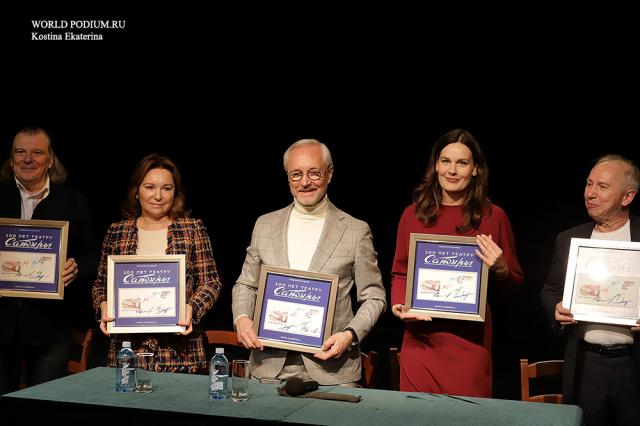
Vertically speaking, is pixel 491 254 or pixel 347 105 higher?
pixel 347 105

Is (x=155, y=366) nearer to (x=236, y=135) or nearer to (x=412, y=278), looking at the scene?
(x=412, y=278)

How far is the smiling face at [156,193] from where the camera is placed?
3760 mm

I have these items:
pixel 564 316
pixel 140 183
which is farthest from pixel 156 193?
pixel 564 316

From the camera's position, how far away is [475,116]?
5824 mm

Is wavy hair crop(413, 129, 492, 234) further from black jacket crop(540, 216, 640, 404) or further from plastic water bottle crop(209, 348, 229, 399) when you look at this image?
plastic water bottle crop(209, 348, 229, 399)

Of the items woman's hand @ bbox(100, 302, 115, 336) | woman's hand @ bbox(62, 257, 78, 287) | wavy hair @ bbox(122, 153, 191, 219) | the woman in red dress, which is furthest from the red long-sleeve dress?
woman's hand @ bbox(62, 257, 78, 287)

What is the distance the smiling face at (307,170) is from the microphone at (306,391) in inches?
33.9

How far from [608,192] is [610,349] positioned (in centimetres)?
72

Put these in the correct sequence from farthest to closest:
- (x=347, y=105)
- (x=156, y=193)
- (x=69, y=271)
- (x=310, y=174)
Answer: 1. (x=347, y=105)
2. (x=69, y=271)
3. (x=156, y=193)
4. (x=310, y=174)

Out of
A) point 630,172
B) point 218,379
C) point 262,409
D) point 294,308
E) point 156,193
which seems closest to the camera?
point 262,409

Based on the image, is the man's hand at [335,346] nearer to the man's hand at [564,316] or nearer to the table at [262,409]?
the table at [262,409]

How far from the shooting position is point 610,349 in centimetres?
347

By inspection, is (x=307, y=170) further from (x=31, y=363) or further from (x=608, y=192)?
(x=31, y=363)

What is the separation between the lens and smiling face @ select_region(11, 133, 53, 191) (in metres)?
3.96
